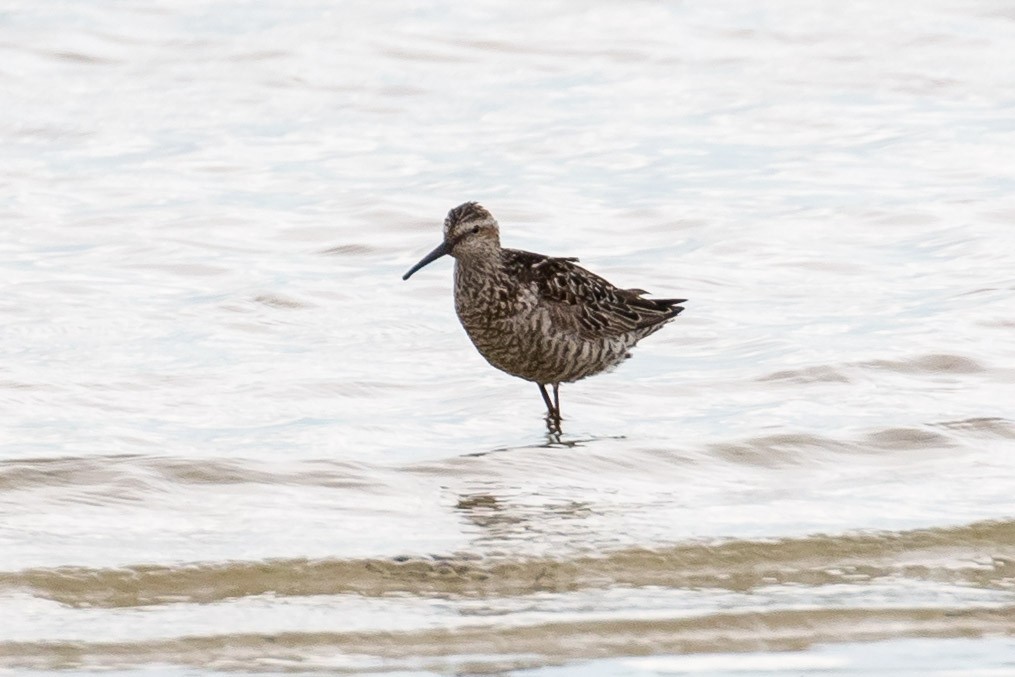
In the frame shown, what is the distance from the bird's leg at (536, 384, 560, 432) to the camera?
10.1 m

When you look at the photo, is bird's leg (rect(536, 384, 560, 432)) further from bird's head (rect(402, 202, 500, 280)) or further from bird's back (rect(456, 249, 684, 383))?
bird's head (rect(402, 202, 500, 280))

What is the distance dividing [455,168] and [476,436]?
7620mm

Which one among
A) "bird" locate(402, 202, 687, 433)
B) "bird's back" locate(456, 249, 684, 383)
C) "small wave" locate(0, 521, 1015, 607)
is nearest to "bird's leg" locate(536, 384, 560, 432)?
"bird" locate(402, 202, 687, 433)

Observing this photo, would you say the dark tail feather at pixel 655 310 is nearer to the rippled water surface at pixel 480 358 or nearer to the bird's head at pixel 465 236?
the rippled water surface at pixel 480 358

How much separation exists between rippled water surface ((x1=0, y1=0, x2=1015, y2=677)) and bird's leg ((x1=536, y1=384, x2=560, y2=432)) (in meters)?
0.18

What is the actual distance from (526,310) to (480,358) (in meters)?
1.61

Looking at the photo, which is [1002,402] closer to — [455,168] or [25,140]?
[455,168]

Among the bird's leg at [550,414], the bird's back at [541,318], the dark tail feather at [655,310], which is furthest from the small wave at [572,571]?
the dark tail feather at [655,310]

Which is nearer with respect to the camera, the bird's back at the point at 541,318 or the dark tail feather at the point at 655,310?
the bird's back at the point at 541,318

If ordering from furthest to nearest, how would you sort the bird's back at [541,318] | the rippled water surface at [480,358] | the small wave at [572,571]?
1. the bird's back at [541,318]
2. the small wave at [572,571]
3. the rippled water surface at [480,358]

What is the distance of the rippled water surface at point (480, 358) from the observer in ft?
23.6

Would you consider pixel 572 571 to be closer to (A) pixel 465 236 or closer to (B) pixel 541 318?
(B) pixel 541 318

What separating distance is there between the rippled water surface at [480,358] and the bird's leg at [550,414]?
0.18 m

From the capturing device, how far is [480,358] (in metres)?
11.8
